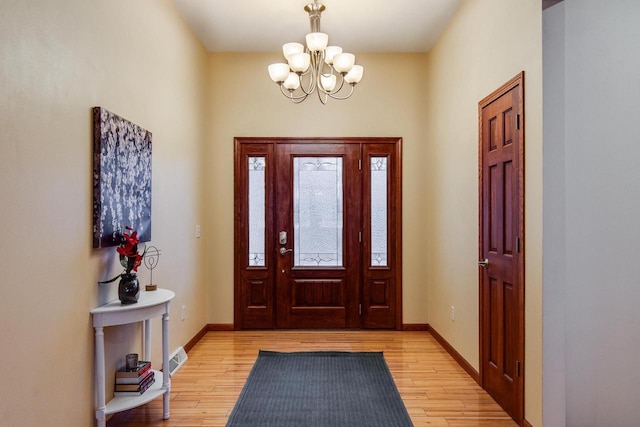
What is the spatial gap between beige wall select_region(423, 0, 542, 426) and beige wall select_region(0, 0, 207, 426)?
2431 millimetres

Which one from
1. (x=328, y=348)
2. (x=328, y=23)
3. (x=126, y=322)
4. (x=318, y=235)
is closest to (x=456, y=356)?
(x=328, y=348)

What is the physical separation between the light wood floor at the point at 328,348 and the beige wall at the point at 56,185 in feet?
1.78

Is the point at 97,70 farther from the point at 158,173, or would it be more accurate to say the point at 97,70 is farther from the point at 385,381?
the point at 385,381

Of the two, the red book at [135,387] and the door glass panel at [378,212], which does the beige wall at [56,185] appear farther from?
the door glass panel at [378,212]

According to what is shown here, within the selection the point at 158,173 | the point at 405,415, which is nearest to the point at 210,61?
the point at 158,173

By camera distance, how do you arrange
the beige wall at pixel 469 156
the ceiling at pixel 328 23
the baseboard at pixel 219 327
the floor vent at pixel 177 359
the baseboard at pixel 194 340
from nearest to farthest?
A: the beige wall at pixel 469 156 < the floor vent at pixel 177 359 < the ceiling at pixel 328 23 < the baseboard at pixel 194 340 < the baseboard at pixel 219 327

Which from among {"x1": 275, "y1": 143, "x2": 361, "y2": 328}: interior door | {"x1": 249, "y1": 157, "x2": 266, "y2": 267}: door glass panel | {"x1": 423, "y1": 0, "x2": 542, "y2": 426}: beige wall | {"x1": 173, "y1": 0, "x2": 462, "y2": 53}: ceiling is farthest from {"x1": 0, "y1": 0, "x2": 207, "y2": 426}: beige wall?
{"x1": 423, "y1": 0, "x2": 542, "y2": 426}: beige wall

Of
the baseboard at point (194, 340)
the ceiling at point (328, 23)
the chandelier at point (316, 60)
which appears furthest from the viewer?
the baseboard at point (194, 340)

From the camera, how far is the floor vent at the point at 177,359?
3.55 m

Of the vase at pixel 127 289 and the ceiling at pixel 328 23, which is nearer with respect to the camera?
the vase at pixel 127 289

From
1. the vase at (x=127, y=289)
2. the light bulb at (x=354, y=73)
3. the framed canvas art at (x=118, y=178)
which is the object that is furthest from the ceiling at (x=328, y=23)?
the vase at (x=127, y=289)

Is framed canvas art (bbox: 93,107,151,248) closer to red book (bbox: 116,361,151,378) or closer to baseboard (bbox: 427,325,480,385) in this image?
red book (bbox: 116,361,151,378)

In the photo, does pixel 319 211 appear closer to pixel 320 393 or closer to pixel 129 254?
pixel 320 393

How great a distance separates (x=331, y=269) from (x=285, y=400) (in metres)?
2.02
